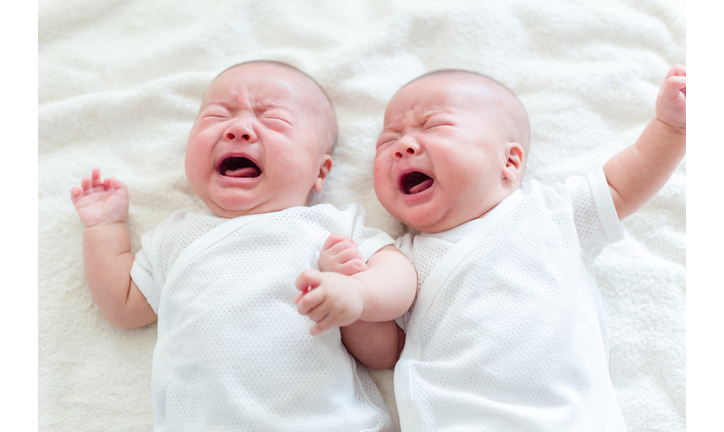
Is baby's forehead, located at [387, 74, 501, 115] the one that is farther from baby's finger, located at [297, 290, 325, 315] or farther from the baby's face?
baby's finger, located at [297, 290, 325, 315]

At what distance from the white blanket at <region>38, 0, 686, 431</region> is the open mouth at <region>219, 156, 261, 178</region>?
0.22 meters

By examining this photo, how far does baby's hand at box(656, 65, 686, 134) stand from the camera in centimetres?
137

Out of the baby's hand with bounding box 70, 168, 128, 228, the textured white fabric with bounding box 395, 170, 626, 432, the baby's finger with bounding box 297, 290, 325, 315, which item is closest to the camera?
the baby's finger with bounding box 297, 290, 325, 315

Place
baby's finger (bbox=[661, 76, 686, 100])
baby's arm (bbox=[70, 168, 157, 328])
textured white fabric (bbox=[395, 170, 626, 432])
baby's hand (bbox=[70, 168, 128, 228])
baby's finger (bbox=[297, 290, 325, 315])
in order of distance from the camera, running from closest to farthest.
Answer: baby's finger (bbox=[297, 290, 325, 315]), textured white fabric (bbox=[395, 170, 626, 432]), baby's finger (bbox=[661, 76, 686, 100]), baby's arm (bbox=[70, 168, 157, 328]), baby's hand (bbox=[70, 168, 128, 228])

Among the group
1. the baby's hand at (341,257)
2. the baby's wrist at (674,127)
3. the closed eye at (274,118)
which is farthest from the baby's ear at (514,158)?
the closed eye at (274,118)

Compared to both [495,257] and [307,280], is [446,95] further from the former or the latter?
[307,280]

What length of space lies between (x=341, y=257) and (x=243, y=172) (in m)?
0.42

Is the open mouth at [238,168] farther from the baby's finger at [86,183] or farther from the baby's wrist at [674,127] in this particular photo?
the baby's wrist at [674,127]

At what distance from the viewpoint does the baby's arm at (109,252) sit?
58.9 inches

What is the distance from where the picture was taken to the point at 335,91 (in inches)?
71.3

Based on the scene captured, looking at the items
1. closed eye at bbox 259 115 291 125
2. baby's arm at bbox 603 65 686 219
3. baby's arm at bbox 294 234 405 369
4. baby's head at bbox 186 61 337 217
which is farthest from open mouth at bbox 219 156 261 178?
baby's arm at bbox 603 65 686 219

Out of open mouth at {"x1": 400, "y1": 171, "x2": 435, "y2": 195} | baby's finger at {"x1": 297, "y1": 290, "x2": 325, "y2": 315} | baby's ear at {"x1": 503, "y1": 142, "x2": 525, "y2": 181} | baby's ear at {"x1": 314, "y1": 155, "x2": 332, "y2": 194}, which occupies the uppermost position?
baby's ear at {"x1": 503, "y1": 142, "x2": 525, "y2": 181}
